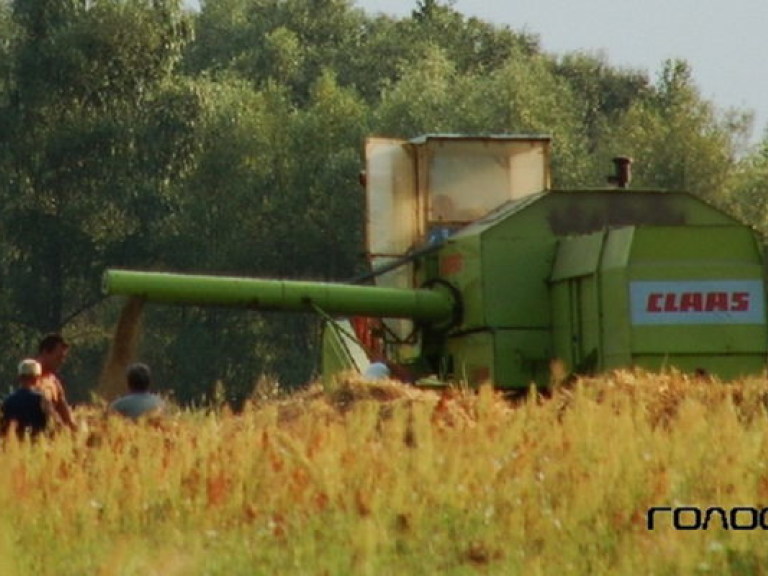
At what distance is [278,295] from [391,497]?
34.1 ft

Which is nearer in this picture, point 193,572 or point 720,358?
point 193,572

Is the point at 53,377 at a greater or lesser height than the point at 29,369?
lesser

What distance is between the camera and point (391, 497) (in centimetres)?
1132

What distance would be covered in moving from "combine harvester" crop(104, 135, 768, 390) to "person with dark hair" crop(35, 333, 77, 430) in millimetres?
2781

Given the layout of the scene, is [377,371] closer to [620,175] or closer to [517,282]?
[517,282]

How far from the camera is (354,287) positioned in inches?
866

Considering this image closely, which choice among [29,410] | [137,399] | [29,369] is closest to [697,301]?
[137,399]

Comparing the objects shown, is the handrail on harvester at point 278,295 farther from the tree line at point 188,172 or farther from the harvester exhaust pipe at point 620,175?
the tree line at point 188,172

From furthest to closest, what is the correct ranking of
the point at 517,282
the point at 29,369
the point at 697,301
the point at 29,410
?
the point at 517,282, the point at 697,301, the point at 29,369, the point at 29,410

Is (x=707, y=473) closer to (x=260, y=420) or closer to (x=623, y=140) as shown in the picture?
(x=260, y=420)

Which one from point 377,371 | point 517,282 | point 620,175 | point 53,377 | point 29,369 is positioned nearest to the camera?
point 29,369

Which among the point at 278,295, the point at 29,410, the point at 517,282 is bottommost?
the point at 29,410

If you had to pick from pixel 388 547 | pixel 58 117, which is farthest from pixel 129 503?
pixel 58 117

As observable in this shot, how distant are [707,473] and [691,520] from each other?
106cm
